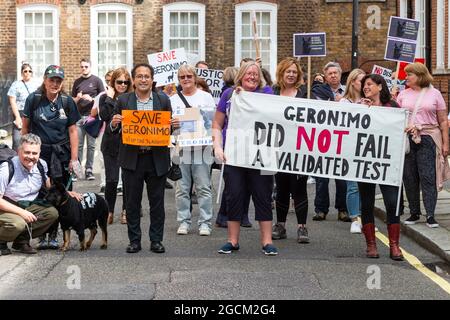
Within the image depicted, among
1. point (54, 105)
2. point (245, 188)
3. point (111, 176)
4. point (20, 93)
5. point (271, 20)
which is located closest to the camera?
point (245, 188)

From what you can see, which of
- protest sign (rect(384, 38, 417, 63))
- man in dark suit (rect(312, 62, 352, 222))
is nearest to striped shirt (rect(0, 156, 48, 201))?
man in dark suit (rect(312, 62, 352, 222))

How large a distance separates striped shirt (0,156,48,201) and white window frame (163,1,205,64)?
2007 cm

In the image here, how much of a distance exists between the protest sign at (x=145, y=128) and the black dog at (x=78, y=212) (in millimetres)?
779

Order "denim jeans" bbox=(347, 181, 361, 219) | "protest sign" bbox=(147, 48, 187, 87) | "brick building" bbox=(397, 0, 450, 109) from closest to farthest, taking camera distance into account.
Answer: "denim jeans" bbox=(347, 181, 361, 219) < "protest sign" bbox=(147, 48, 187, 87) < "brick building" bbox=(397, 0, 450, 109)

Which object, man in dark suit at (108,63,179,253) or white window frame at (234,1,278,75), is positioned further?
white window frame at (234,1,278,75)

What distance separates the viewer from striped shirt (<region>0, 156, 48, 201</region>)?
10211mm

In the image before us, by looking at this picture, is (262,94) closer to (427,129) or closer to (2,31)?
(427,129)

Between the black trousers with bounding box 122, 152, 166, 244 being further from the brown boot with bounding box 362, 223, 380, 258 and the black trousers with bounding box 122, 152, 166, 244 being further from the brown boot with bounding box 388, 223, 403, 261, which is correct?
the brown boot with bounding box 388, 223, 403, 261

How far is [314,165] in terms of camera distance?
413 inches

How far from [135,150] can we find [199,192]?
189 centimetres

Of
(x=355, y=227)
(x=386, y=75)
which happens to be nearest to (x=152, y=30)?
(x=386, y=75)

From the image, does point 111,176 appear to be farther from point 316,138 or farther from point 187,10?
point 187,10

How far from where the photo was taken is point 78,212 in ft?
33.6

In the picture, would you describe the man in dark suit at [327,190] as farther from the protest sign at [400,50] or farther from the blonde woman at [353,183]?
the protest sign at [400,50]
